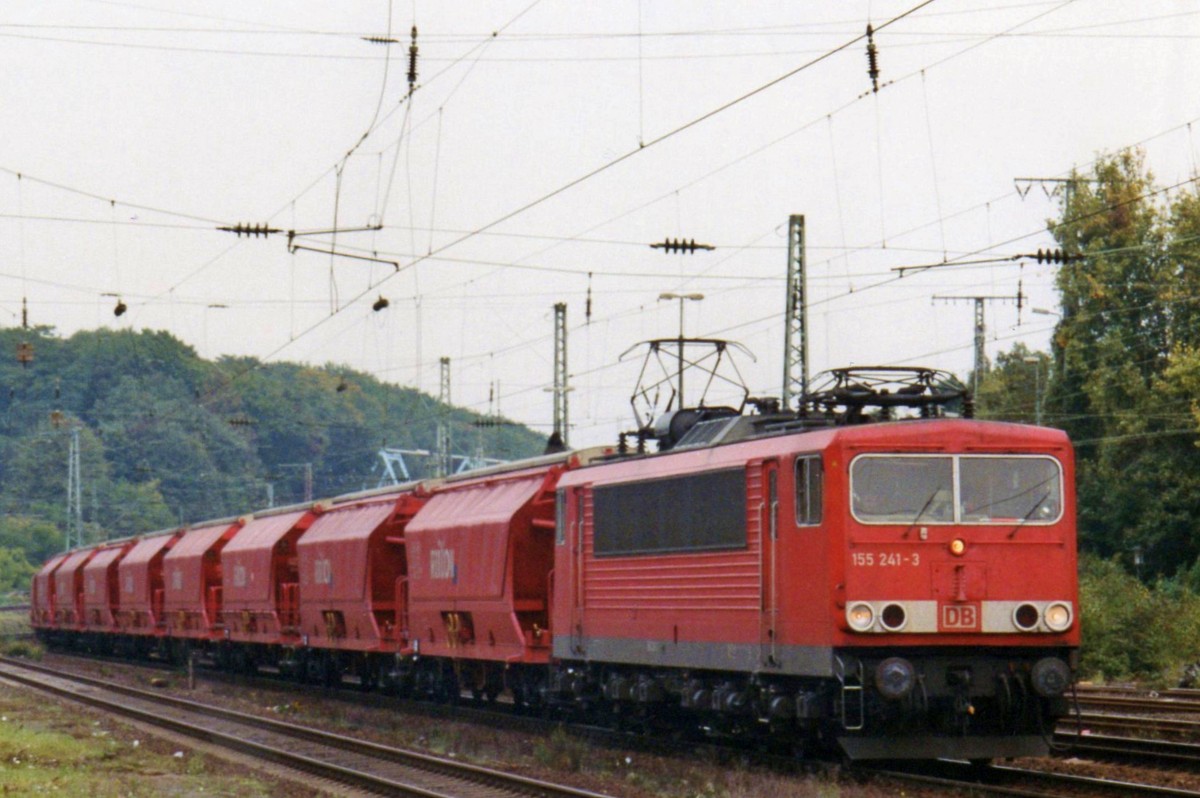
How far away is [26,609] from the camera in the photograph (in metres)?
102

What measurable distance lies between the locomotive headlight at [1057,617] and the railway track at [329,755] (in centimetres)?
510

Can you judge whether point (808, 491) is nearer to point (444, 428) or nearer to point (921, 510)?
point (921, 510)

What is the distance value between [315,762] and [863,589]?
793 cm

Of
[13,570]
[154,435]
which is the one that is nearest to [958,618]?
[154,435]

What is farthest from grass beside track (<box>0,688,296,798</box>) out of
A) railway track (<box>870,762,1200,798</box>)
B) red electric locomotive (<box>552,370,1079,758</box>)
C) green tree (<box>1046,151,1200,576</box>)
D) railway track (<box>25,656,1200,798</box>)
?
green tree (<box>1046,151,1200,576</box>)

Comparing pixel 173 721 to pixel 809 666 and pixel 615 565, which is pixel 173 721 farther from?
pixel 809 666

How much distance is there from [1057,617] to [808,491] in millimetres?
2908

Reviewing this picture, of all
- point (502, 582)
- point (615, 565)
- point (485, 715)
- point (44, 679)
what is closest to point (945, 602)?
point (615, 565)

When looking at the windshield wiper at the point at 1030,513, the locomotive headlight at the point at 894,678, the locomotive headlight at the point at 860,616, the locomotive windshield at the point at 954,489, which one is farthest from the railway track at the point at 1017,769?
the locomotive windshield at the point at 954,489

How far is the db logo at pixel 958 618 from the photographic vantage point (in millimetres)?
17891

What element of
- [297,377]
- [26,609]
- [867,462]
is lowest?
[26,609]

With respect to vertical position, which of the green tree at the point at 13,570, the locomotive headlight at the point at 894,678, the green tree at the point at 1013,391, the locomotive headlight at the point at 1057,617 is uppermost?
the green tree at the point at 1013,391

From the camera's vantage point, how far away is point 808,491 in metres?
18.4

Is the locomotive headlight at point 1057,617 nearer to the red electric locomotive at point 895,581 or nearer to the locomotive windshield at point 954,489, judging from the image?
the red electric locomotive at point 895,581
